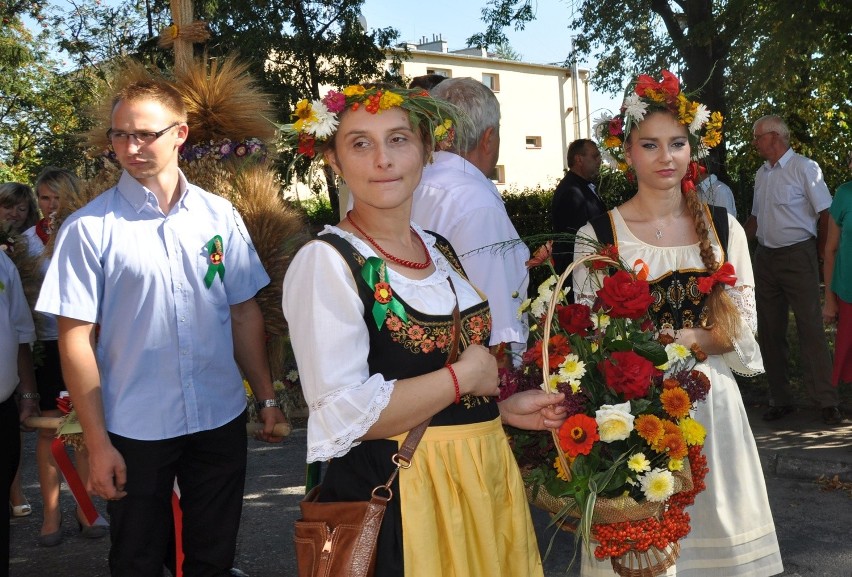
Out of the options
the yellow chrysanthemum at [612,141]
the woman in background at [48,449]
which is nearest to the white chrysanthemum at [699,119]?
the yellow chrysanthemum at [612,141]

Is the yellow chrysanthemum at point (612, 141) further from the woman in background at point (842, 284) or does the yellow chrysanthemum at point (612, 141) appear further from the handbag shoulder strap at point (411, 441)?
the woman in background at point (842, 284)

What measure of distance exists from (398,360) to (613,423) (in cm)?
Answer: 69

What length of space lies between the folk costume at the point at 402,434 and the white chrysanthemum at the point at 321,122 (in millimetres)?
287

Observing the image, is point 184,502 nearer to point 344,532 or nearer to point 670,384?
point 344,532

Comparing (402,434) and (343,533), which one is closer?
(343,533)

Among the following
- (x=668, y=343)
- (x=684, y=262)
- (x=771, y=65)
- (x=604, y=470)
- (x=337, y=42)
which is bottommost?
(x=604, y=470)

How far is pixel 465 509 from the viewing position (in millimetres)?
2410

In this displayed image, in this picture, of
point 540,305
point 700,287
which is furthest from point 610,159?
point 540,305

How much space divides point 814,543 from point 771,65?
6885 millimetres

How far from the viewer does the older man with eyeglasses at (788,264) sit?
7742 mm

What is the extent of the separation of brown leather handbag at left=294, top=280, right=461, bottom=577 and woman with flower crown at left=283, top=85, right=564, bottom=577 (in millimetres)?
42

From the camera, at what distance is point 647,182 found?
3605 millimetres

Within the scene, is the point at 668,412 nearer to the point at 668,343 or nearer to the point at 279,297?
the point at 668,343

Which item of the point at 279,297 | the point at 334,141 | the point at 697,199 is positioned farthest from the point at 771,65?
the point at 334,141
